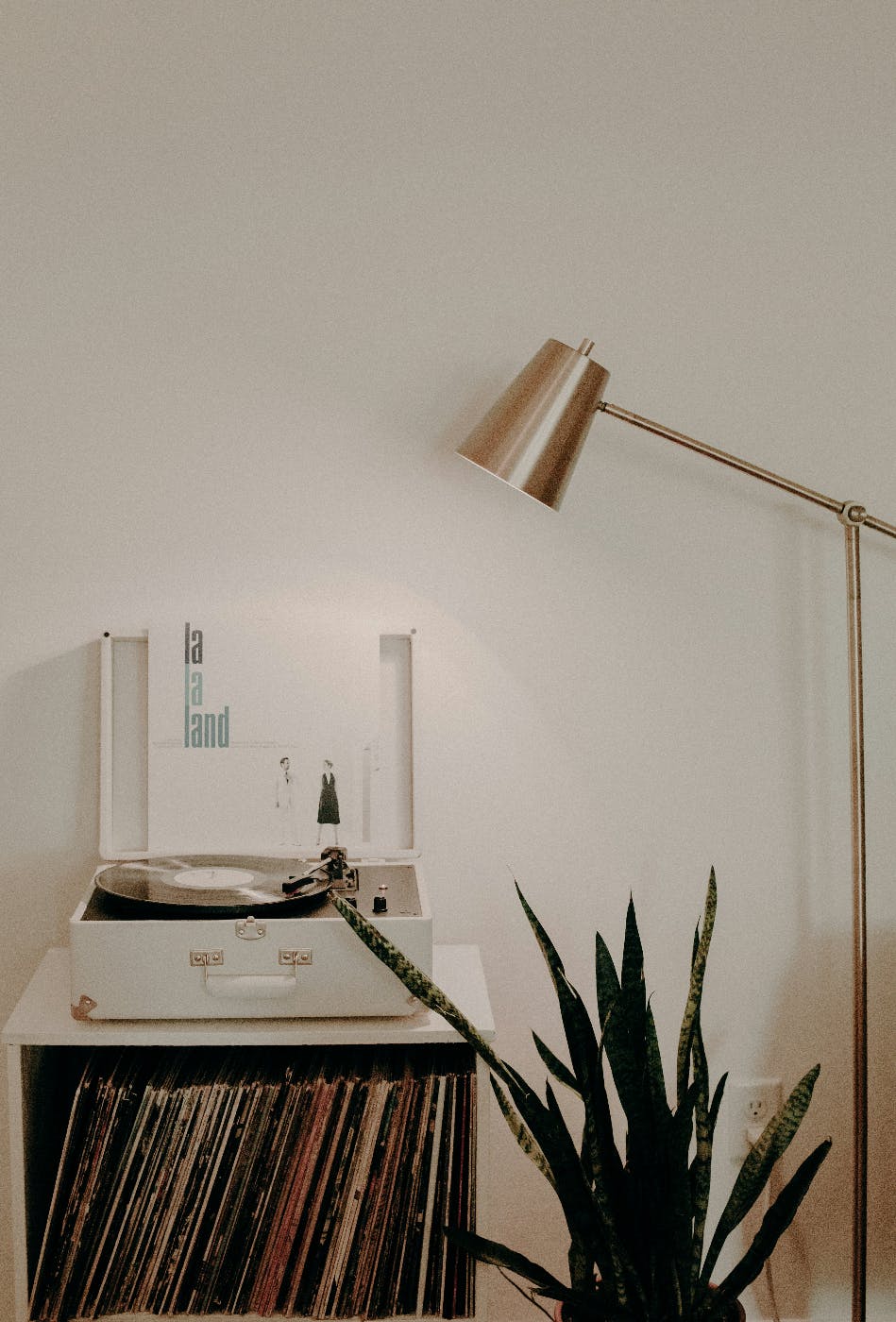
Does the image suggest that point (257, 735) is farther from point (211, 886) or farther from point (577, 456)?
point (577, 456)

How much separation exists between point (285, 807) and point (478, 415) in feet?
2.08

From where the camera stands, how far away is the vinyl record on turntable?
114cm

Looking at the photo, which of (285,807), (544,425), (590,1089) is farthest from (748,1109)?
(544,425)

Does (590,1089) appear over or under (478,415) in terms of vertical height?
under

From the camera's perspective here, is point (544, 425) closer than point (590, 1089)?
No

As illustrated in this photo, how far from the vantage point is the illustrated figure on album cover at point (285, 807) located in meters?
1.43

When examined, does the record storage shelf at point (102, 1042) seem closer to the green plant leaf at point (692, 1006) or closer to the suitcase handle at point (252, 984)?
the suitcase handle at point (252, 984)

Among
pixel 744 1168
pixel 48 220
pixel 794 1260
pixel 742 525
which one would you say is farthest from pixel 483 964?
pixel 48 220

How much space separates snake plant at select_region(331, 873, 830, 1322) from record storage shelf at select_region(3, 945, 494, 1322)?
0.09 meters

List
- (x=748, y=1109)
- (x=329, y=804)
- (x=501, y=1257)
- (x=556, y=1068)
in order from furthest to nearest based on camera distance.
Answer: (x=748, y=1109), (x=329, y=804), (x=556, y=1068), (x=501, y=1257)

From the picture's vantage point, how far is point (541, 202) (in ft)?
4.86

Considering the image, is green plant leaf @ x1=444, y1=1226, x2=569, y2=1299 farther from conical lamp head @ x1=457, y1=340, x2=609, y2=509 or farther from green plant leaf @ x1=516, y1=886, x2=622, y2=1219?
conical lamp head @ x1=457, y1=340, x2=609, y2=509

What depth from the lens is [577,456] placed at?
1.32 m

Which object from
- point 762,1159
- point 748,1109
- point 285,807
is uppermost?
point 285,807
